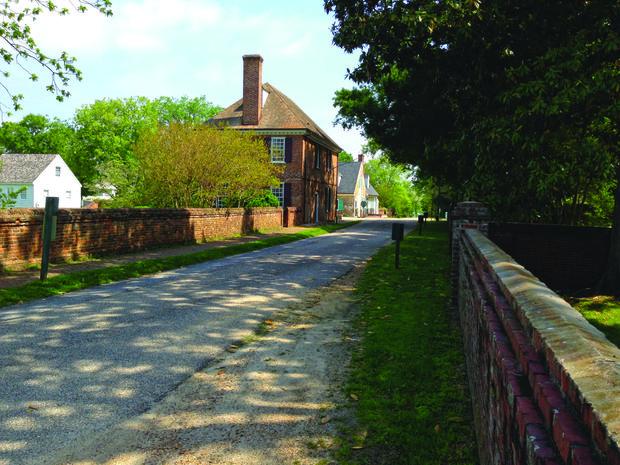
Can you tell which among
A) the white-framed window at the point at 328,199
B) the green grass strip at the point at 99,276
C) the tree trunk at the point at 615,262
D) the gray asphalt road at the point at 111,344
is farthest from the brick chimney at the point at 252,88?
the tree trunk at the point at 615,262

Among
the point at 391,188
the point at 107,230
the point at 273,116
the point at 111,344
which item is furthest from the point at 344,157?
the point at 111,344

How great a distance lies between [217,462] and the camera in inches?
134

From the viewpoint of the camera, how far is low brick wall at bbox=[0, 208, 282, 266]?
11.8m

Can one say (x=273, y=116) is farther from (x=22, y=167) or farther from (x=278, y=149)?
(x=22, y=167)

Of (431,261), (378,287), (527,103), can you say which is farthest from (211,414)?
(431,261)

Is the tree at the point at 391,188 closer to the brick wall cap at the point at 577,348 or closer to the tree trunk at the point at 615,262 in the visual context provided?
the tree trunk at the point at 615,262

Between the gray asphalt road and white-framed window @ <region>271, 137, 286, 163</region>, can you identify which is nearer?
the gray asphalt road

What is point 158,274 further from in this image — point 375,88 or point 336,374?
point 375,88

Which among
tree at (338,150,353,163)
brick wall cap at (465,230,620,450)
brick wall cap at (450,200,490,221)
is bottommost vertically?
brick wall cap at (465,230,620,450)

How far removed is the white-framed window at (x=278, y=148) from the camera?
3622 centimetres

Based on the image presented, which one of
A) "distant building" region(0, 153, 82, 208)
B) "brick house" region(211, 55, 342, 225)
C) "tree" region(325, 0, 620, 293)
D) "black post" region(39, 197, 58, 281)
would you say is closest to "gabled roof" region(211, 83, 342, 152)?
"brick house" region(211, 55, 342, 225)

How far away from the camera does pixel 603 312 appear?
963 centimetres

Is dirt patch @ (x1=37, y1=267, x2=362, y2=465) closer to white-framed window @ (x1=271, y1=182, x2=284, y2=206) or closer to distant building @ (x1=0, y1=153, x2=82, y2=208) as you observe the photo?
white-framed window @ (x1=271, y1=182, x2=284, y2=206)

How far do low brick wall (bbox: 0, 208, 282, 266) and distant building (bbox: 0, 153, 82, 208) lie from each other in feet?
135
